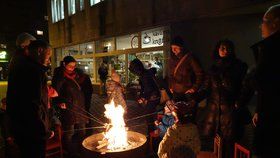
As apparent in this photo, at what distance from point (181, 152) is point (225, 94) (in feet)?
4.86

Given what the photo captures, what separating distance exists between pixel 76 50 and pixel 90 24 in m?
3.84

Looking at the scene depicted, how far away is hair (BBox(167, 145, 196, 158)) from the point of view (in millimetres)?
3184

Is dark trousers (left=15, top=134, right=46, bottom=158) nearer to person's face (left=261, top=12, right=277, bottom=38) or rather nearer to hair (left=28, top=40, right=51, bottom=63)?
hair (left=28, top=40, right=51, bottom=63)

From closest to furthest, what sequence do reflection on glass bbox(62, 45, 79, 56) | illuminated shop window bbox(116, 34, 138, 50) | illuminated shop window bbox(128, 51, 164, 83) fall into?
illuminated shop window bbox(128, 51, 164, 83)
illuminated shop window bbox(116, 34, 138, 50)
reflection on glass bbox(62, 45, 79, 56)

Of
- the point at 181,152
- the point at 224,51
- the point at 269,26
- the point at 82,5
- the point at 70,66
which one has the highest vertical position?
the point at 82,5

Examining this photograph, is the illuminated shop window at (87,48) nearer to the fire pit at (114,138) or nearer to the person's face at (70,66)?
the person's face at (70,66)

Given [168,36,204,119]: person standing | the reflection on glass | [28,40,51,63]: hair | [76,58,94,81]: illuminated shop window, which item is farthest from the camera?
the reflection on glass

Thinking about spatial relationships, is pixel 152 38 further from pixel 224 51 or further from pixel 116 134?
pixel 116 134

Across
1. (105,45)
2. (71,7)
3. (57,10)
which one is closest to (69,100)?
(105,45)

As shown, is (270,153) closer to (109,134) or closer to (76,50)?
(109,134)

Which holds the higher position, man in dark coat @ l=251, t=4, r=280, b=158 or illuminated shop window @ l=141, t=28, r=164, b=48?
illuminated shop window @ l=141, t=28, r=164, b=48

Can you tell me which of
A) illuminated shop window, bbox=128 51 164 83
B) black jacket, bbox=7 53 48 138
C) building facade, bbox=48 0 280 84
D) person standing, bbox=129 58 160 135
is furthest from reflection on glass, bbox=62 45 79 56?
black jacket, bbox=7 53 48 138

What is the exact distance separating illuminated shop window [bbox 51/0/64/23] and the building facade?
2.52ft

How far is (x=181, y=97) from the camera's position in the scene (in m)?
5.00
